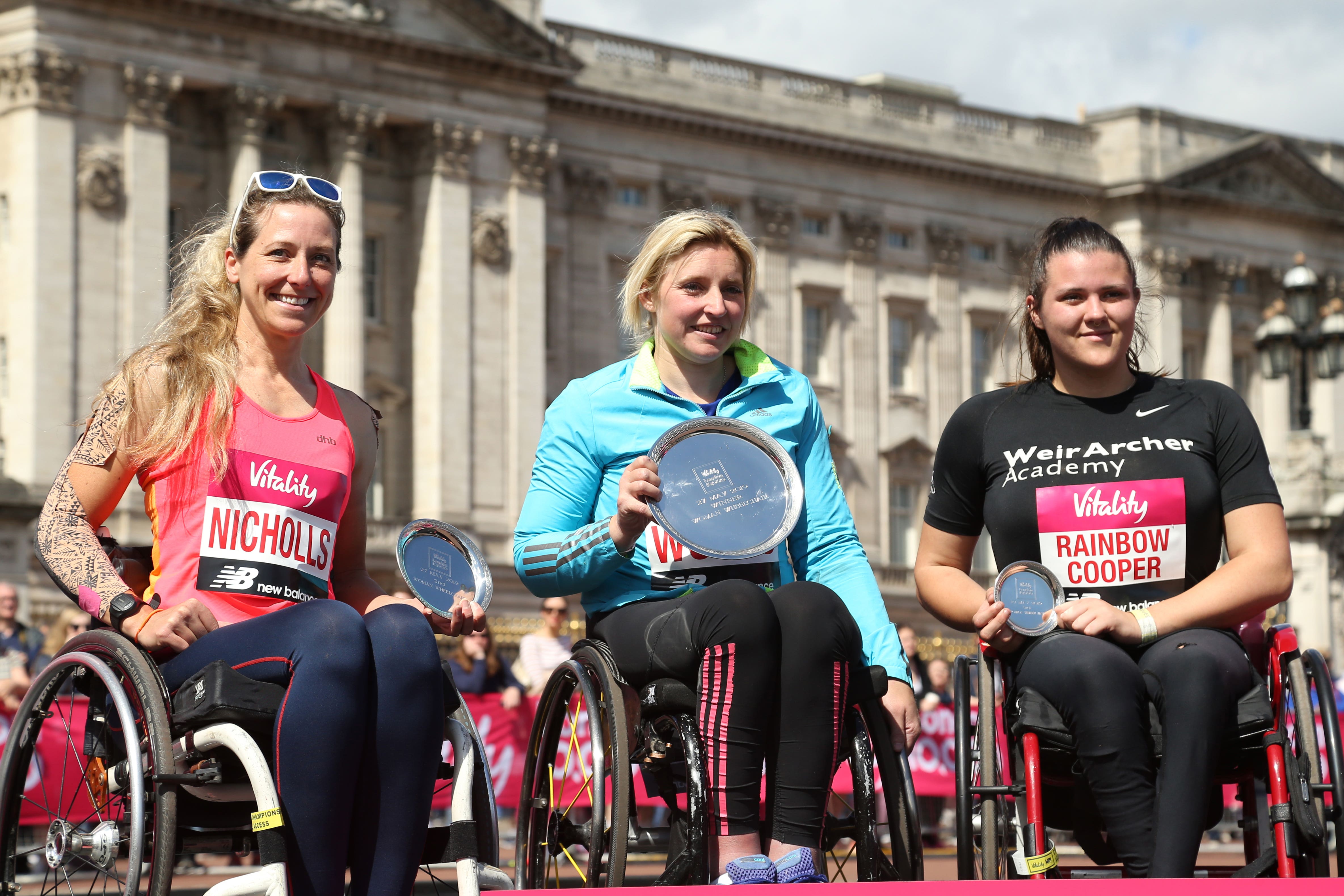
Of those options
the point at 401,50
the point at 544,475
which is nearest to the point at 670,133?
the point at 401,50

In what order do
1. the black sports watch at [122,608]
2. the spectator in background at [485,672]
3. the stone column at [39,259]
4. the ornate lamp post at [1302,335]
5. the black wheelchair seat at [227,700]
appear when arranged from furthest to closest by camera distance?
the stone column at [39,259] → the ornate lamp post at [1302,335] → the spectator in background at [485,672] → the black sports watch at [122,608] → the black wheelchair seat at [227,700]

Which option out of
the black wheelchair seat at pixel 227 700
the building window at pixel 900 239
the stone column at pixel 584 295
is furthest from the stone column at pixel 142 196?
the black wheelchair seat at pixel 227 700

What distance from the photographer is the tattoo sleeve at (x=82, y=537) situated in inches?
179

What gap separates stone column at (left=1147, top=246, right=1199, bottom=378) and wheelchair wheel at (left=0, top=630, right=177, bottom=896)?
4309 centimetres

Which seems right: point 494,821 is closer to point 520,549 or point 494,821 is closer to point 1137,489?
point 520,549

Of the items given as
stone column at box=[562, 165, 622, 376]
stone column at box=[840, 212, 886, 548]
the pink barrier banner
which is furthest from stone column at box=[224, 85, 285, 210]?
the pink barrier banner

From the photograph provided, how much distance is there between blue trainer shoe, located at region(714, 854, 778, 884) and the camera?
4.36m

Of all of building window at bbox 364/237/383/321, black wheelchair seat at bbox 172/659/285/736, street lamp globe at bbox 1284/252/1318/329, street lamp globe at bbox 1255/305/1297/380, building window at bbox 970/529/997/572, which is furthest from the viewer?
building window at bbox 970/529/997/572

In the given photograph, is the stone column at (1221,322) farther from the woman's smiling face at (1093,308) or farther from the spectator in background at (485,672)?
the woman's smiling face at (1093,308)

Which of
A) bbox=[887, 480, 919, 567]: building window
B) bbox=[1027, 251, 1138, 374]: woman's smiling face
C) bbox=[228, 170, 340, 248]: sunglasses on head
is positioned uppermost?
bbox=[887, 480, 919, 567]: building window

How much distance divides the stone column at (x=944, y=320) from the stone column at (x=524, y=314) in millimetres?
11326

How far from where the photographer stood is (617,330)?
133 ft

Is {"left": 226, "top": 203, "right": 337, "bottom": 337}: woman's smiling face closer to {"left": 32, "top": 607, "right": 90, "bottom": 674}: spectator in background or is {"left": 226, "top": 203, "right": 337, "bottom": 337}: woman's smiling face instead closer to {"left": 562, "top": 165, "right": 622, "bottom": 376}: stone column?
{"left": 32, "top": 607, "right": 90, "bottom": 674}: spectator in background

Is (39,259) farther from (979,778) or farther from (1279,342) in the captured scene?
(979,778)
